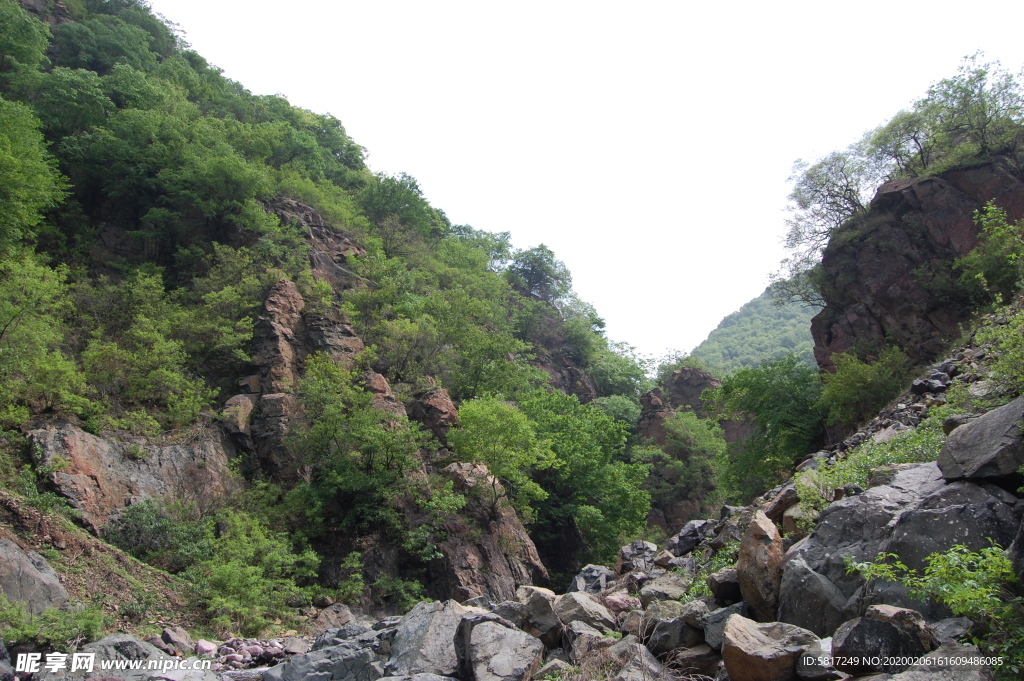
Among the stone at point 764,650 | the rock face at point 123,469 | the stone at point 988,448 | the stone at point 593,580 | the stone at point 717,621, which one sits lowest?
the stone at point 593,580

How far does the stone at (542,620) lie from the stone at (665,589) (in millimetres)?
1642

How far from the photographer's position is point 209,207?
27.0 meters

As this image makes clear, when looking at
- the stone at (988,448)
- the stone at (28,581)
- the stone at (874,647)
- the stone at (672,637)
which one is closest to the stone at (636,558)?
the stone at (672,637)

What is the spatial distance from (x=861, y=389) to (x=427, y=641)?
16583mm

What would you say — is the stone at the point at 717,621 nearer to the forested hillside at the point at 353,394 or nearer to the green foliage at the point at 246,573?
the forested hillside at the point at 353,394

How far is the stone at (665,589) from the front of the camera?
9695 millimetres

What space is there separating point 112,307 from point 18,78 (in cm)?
1421

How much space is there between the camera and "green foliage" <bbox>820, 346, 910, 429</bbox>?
738 inches

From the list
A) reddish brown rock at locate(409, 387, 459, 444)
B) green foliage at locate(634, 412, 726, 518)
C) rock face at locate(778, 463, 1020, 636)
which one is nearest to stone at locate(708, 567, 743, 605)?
rock face at locate(778, 463, 1020, 636)

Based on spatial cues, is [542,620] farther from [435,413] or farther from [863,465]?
[435,413]

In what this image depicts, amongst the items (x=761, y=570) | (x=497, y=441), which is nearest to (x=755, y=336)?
(x=497, y=441)

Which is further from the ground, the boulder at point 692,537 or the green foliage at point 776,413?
the green foliage at point 776,413

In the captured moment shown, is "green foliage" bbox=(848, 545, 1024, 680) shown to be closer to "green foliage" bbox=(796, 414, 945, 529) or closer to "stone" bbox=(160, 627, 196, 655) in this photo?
"green foliage" bbox=(796, 414, 945, 529)

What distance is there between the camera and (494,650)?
27.1 feet
